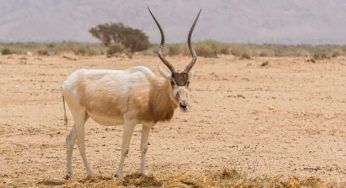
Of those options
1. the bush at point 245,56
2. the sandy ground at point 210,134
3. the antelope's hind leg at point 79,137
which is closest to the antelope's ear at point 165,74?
the antelope's hind leg at point 79,137

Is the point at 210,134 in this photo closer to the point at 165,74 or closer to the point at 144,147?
the point at 144,147

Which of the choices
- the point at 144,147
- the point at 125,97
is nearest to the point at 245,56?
the point at 144,147

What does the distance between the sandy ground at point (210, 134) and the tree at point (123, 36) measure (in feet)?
113

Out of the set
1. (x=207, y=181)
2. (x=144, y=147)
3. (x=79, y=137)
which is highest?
(x=79, y=137)

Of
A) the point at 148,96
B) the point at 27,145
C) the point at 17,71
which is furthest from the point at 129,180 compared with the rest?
the point at 17,71

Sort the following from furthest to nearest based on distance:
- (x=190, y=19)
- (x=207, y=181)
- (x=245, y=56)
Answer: (x=190, y=19) → (x=245, y=56) → (x=207, y=181)

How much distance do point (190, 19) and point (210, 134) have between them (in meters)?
129

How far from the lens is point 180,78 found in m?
10.9

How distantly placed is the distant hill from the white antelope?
128 meters

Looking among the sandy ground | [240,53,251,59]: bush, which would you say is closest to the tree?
[240,53,251,59]: bush

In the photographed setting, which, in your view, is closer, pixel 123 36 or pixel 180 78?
pixel 180 78

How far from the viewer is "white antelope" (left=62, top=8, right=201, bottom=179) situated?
1123cm

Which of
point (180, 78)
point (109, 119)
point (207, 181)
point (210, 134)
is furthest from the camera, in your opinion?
point (210, 134)

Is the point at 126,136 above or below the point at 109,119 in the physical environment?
below
